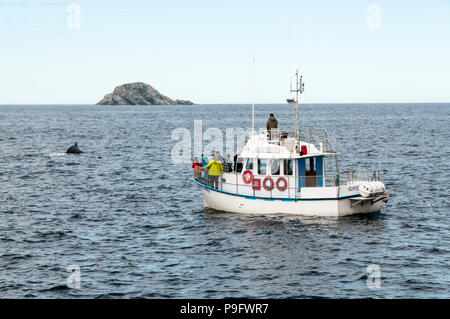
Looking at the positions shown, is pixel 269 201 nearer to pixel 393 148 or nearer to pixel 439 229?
pixel 439 229

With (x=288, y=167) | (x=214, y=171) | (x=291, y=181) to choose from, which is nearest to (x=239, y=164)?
(x=214, y=171)

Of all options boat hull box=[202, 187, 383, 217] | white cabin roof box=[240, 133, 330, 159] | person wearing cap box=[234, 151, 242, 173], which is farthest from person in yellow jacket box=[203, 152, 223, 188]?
white cabin roof box=[240, 133, 330, 159]

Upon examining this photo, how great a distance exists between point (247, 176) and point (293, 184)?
108 inches

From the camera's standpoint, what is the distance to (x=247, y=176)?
30531mm

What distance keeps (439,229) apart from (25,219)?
2427 centimetres

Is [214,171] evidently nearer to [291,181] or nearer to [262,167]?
[262,167]

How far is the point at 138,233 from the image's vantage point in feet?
95.0

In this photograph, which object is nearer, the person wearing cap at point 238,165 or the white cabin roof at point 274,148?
the white cabin roof at point 274,148

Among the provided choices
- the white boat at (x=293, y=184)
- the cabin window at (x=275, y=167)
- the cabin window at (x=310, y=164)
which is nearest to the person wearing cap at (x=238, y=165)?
the white boat at (x=293, y=184)

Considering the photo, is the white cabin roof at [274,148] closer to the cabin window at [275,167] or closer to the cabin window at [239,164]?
the cabin window at [275,167]

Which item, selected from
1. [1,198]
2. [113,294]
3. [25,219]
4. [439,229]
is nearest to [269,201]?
[439,229]

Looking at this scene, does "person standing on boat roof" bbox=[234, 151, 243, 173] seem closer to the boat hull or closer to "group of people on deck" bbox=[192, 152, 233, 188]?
"group of people on deck" bbox=[192, 152, 233, 188]

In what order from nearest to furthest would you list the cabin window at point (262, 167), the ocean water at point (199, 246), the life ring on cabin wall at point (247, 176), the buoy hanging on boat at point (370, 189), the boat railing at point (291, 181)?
the ocean water at point (199, 246), the buoy hanging on boat at point (370, 189), the boat railing at point (291, 181), the life ring on cabin wall at point (247, 176), the cabin window at point (262, 167)

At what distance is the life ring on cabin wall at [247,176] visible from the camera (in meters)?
30.4
